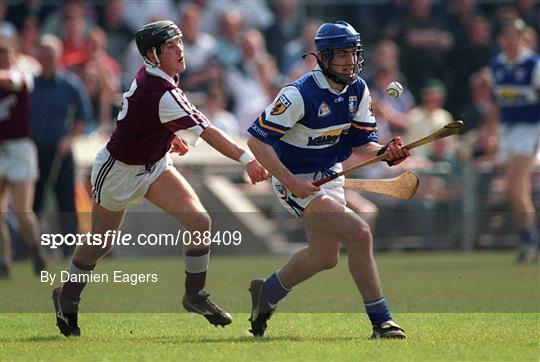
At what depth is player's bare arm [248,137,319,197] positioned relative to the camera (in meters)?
8.53

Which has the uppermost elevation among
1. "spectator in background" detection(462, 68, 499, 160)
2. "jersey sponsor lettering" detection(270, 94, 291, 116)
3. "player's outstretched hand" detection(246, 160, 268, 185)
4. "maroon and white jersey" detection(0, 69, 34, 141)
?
"jersey sponsor lettering" detection(270, 94, 291, 116)

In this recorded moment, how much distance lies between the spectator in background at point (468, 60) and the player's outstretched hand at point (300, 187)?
11.8 m

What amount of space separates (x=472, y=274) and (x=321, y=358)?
414 centimetres

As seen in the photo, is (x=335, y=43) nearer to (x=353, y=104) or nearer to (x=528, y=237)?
(x=353, y=104)

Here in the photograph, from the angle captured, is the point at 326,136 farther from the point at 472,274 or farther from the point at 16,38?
the point at 16,38

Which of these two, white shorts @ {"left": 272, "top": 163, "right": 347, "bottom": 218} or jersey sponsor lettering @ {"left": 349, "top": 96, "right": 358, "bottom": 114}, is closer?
white shorts @ {"left": 272, "top": 163, "right": 347, "bottom": 218}

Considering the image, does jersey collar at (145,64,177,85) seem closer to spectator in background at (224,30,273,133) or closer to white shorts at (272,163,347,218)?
white shorts at (272,163,347,218)

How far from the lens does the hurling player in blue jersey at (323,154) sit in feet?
27.7

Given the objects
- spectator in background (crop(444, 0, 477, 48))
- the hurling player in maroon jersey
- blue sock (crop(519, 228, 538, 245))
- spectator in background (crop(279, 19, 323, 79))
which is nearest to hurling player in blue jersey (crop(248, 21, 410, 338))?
the hurling player in maroon jersey

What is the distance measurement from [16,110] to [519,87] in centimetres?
556

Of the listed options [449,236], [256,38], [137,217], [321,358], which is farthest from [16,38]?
[321,358]

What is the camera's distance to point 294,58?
Answer: 63.0 feet

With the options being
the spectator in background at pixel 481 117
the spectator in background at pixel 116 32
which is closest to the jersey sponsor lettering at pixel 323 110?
the spectator in background at pixel 481 117

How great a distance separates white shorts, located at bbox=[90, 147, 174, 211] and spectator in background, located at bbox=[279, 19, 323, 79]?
9.30 m
